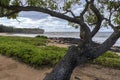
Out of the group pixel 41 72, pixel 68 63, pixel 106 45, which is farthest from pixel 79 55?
pixel 41 72

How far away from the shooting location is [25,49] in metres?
13.4

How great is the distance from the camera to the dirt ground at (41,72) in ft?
36.5

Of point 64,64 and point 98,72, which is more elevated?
point 64,64

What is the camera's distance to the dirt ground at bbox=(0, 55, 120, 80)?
11.1 meters

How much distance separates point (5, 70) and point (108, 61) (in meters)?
4.01

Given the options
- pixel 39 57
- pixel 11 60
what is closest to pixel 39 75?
pixel 39 57

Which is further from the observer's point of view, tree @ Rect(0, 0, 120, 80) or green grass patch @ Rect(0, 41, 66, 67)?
green grass patch @ Rect(0, 41, 66, 67)

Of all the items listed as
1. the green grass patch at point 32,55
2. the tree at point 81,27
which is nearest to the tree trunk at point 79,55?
the tree at point 81,27

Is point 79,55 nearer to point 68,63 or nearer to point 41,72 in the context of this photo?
point 68,63

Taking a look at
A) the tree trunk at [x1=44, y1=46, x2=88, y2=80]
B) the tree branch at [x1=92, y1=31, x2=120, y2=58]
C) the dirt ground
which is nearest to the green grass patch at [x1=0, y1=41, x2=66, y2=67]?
the dirt ground

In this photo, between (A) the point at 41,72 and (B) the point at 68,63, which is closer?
(B) the point at 68,63

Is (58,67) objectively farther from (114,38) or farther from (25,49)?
(25,49)

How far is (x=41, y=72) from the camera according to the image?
11.5 m

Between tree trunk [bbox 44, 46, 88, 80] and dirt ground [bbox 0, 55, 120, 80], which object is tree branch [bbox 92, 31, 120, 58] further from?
dirt ground [bbox 0, 55, 120, 80]
